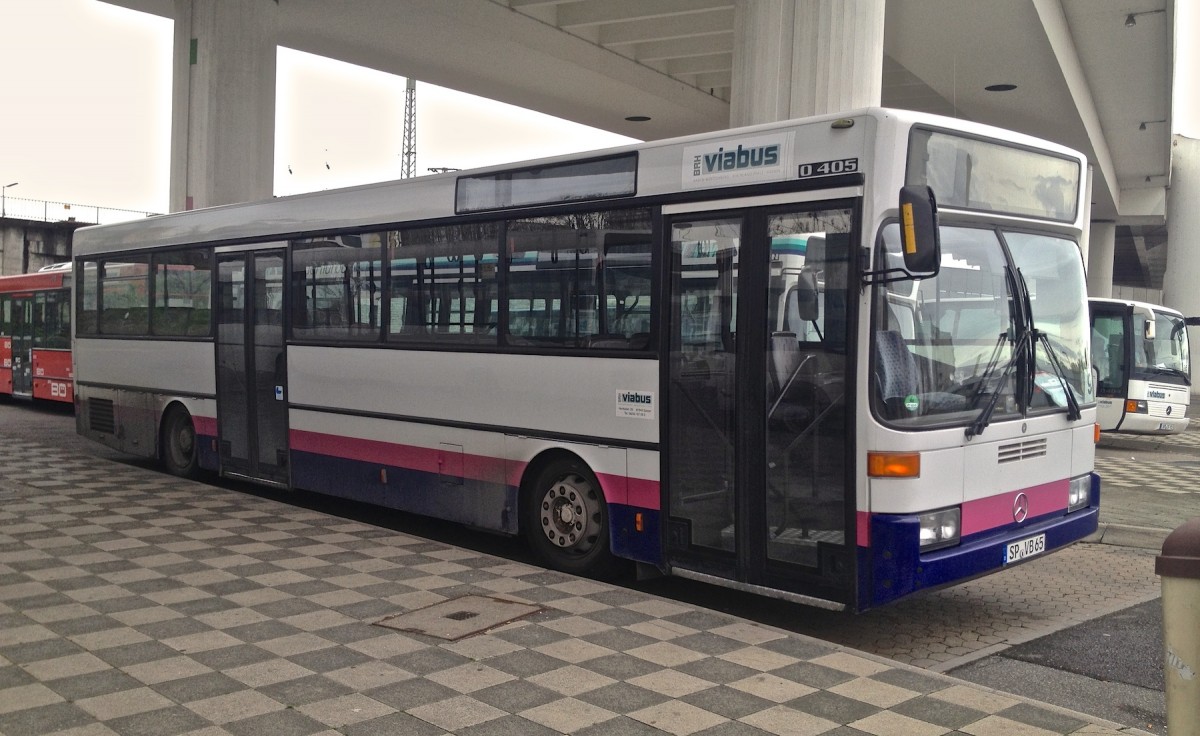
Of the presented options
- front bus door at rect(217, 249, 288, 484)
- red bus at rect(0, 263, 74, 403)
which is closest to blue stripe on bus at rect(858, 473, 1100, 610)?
front bus door at rect(217, 249, 288, 484)

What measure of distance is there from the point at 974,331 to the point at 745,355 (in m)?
1.35

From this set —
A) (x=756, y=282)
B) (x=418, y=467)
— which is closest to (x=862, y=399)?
(x=756, y=282)

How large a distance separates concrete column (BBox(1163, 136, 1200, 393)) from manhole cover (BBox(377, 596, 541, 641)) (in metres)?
44.6

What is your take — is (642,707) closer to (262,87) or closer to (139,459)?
(139,459)

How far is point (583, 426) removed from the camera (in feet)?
26.0

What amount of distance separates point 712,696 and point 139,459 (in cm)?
1209

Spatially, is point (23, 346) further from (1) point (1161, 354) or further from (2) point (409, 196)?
(1) point (1161, 354)

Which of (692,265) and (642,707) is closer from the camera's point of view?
(642,707)

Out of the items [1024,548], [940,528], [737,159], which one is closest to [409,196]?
[737,159]

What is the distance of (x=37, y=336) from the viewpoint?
25078 mm

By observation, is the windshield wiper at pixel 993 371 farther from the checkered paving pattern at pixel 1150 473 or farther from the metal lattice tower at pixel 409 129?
the metal lattice tower at pixel 409 129

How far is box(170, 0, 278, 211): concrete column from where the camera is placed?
19.0 m

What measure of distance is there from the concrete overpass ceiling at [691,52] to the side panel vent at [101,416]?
8770mm

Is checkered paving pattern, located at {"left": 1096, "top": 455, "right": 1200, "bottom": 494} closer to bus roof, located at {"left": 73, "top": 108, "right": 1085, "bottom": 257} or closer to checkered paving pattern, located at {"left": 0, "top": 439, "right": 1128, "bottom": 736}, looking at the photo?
bus roof, located at {"left": 73, "top": 108, "right": 1085, "bottom": 257}
